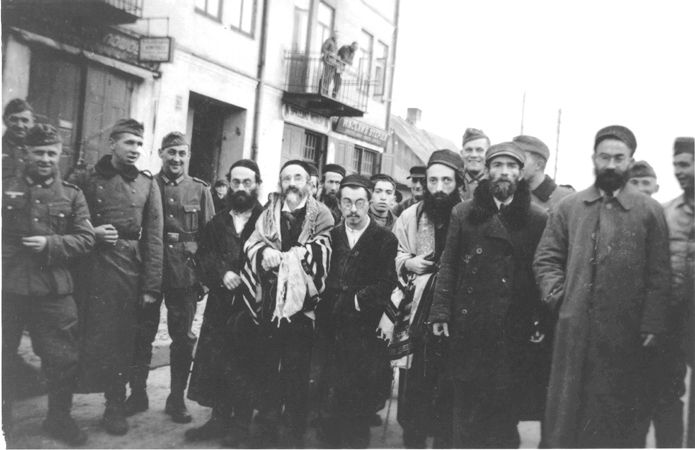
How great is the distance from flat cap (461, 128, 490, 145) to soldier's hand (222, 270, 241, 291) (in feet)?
6.95

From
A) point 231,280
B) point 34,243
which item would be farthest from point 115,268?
point 231,280

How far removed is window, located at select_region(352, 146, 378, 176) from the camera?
1480cm

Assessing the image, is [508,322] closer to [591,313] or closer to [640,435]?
[591,313]

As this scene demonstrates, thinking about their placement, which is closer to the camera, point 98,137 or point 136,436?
point 136,436

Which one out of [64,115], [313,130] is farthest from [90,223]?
[313,130]

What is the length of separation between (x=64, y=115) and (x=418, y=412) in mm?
5663

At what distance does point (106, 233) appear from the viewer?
3.88 metres

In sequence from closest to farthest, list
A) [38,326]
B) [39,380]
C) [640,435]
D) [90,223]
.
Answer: [640,435] < [38,326] < [90,223] < [39,380]

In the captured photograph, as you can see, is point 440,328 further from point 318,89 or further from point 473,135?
point 318,89

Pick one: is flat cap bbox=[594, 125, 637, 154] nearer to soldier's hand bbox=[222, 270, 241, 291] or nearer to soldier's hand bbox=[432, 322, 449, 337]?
soldier's hand bbox=[432, 322, 449, 337]

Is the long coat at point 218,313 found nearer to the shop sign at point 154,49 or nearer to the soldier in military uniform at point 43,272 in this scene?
the soldier in military uniform at point 43,272

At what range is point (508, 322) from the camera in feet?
10.7

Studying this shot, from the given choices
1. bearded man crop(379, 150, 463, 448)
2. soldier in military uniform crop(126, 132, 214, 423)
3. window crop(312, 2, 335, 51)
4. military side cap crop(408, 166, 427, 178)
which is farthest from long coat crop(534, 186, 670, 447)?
window crop(312, 2, 335, 51)

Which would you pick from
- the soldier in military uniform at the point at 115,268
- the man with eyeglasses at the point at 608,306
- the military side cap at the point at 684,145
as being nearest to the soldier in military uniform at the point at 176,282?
the soldier in military uniform at the point at 115,268
